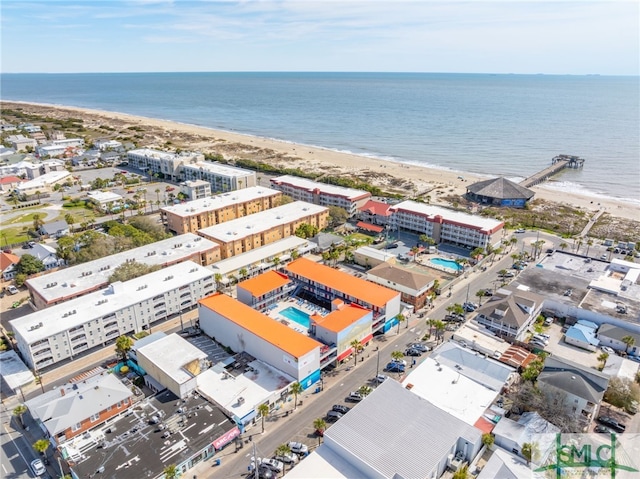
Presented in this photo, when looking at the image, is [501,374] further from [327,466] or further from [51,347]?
[51,347]

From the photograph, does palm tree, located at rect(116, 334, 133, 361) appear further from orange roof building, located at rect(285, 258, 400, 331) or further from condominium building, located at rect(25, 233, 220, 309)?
orange roof building, located at rect(285, 258, 400, 331)

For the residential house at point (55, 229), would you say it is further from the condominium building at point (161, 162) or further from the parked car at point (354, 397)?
the parked car at point (354, 397)

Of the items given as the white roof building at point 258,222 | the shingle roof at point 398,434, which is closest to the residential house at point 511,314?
the shingle roof at point 398,434

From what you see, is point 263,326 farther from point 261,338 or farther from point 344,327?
point 344,327

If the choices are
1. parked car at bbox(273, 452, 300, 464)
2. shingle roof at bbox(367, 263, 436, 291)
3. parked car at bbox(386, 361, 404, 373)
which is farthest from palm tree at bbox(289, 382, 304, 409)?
shingle roof at bbox(367, 263, 436, 291)

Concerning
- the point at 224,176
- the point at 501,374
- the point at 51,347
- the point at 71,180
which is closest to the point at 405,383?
the point at 501,374
